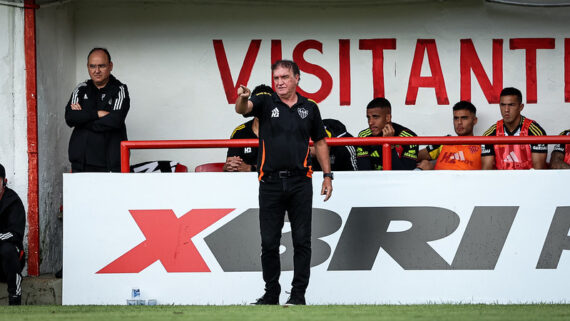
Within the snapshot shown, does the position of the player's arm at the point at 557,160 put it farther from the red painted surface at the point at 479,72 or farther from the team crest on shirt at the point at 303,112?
the team crest on shirt at the point at 303,112

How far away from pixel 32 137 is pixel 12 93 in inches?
19.0

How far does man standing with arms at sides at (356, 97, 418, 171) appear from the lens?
8695 millimetres

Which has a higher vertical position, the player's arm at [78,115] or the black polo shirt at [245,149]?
the player's arm at [78,115]

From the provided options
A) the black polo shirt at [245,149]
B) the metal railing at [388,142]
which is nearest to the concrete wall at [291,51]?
the black polo shirt at [245,149]

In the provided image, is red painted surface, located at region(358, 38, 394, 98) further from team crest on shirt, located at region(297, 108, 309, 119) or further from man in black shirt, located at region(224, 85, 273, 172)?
team crest on shirt, located at region(297, 108, 309, 119)

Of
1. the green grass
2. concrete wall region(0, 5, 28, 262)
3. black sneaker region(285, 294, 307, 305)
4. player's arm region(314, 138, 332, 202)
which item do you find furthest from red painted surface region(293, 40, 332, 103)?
the green grass

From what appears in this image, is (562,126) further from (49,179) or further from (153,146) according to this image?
(49,179)

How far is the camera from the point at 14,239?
27.7ft

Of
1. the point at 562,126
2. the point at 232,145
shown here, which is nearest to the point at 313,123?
the point at 232,145

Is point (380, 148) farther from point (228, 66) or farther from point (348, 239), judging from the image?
point (228, 66)

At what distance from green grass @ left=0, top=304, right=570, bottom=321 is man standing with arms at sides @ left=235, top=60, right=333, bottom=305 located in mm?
402

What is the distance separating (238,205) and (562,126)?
14.4ft

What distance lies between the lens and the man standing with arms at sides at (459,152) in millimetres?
9492

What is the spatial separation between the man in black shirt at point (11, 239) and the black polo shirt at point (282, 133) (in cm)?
278
